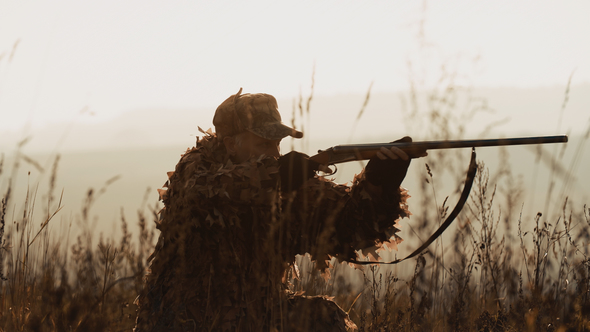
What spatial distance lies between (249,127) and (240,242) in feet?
2.20

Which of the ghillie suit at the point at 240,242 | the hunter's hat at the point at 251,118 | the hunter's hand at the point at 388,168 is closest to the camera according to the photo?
the ghillie suit at the point at 240,242

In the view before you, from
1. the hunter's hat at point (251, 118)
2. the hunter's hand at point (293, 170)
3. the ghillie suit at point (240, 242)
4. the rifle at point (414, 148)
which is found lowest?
the ghillie suit at point (240, 242)

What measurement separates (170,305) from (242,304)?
0.38 metres

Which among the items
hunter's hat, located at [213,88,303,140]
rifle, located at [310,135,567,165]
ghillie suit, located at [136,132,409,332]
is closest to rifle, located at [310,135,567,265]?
rifle, located at [310,135,567,165]

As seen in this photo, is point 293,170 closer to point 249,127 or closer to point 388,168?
point 249,127

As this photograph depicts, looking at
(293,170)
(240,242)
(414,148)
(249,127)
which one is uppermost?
(249,127)

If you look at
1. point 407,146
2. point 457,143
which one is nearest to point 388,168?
point 407,146

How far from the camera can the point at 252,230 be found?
9.21 feet

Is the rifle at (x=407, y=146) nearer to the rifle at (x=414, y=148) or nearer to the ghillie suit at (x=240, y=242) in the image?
the rifle at (x=414, y=148)

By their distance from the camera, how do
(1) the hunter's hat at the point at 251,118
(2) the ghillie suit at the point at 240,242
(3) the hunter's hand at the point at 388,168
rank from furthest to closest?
(1) the hunter's hat at the point at 251,118, (3) the hunter's hand at the point at 388,168, (2) the ghillie suit at the point at 240,242

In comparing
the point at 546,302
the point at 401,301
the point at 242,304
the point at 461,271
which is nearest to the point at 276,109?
the point at 242,304

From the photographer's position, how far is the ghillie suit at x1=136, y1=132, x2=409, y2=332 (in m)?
2.67

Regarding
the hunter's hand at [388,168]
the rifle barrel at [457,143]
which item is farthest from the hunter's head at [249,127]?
the hunter's hand at [388,168]

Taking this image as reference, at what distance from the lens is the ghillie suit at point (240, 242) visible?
2672 mm
